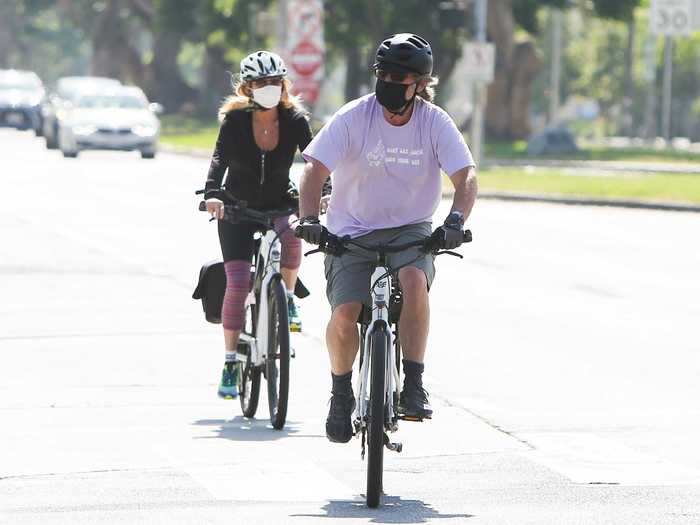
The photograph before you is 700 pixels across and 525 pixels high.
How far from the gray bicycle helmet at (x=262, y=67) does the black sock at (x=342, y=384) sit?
2008 millimetres

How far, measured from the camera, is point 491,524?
689cm

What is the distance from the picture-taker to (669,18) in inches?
1558

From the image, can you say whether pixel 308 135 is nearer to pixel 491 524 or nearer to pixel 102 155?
pixel 491 524

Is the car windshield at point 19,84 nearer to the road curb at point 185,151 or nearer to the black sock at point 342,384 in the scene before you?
the road curb at point 185,151

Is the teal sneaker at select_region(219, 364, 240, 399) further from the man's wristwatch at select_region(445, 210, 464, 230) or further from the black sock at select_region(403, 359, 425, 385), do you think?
the man's wristwatch at select_region(445, 210, 464, 230)

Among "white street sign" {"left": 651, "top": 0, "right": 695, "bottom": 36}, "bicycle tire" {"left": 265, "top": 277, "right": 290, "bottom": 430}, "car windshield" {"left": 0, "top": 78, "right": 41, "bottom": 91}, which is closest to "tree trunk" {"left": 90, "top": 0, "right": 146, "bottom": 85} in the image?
"car windshield" {"left": 0, "top": 78, "right": 41, "bottom": 91}

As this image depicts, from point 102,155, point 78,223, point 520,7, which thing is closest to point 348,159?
point 78,223

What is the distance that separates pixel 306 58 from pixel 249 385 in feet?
119

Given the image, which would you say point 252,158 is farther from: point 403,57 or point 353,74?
point 353,74

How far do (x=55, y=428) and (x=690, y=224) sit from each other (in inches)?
686

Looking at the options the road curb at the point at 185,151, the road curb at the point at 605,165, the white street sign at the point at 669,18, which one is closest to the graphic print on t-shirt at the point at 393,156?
the white street sign at the point at 669,18

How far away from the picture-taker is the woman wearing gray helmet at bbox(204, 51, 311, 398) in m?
9.29

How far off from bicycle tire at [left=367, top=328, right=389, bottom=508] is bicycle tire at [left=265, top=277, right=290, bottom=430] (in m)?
1.61

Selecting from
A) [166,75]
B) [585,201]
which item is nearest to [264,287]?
[585,201]
